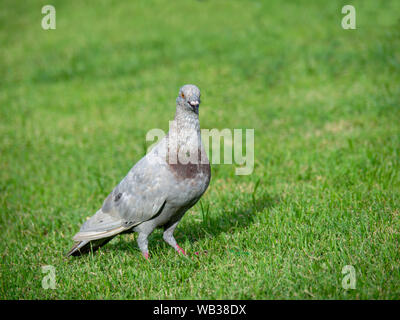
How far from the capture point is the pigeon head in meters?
3.64

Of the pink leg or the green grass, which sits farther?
the pink leg

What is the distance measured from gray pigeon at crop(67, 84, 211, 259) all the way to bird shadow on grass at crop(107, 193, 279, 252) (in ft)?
1.51

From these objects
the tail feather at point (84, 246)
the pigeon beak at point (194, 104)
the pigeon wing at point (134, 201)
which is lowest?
the tail feather at point (84, 246)

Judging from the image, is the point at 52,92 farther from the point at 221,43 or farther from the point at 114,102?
the point at 221,43

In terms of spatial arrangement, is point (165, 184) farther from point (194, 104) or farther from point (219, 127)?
point (219, 127)

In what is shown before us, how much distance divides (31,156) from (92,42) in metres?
6.82

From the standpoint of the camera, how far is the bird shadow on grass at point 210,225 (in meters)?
4.51

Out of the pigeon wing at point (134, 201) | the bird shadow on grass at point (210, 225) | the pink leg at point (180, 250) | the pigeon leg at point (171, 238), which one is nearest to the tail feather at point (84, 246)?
the pigeon wing at point (134, 201)

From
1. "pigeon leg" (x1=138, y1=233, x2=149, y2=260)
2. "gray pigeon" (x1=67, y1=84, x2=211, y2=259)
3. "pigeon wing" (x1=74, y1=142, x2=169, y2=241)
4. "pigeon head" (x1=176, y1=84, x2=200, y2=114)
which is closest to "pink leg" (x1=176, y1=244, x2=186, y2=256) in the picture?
"gray pigeon" (x1=67, y1=84, x2=211, y2=259)

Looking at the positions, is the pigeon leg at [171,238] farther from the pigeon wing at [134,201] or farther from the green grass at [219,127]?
the pigeon wing at [134,201]

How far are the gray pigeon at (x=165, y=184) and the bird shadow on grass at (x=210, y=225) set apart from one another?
46cm

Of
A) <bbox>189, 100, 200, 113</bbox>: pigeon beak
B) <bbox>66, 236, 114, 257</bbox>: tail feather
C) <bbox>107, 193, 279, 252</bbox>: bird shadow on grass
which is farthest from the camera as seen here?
<bbox>107, 193, 279, 252</bbox>: bird shadow on grass

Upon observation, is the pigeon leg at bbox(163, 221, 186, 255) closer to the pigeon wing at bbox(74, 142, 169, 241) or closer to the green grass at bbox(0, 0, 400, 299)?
the green grass at bbox(0, 0, 400, 299)
